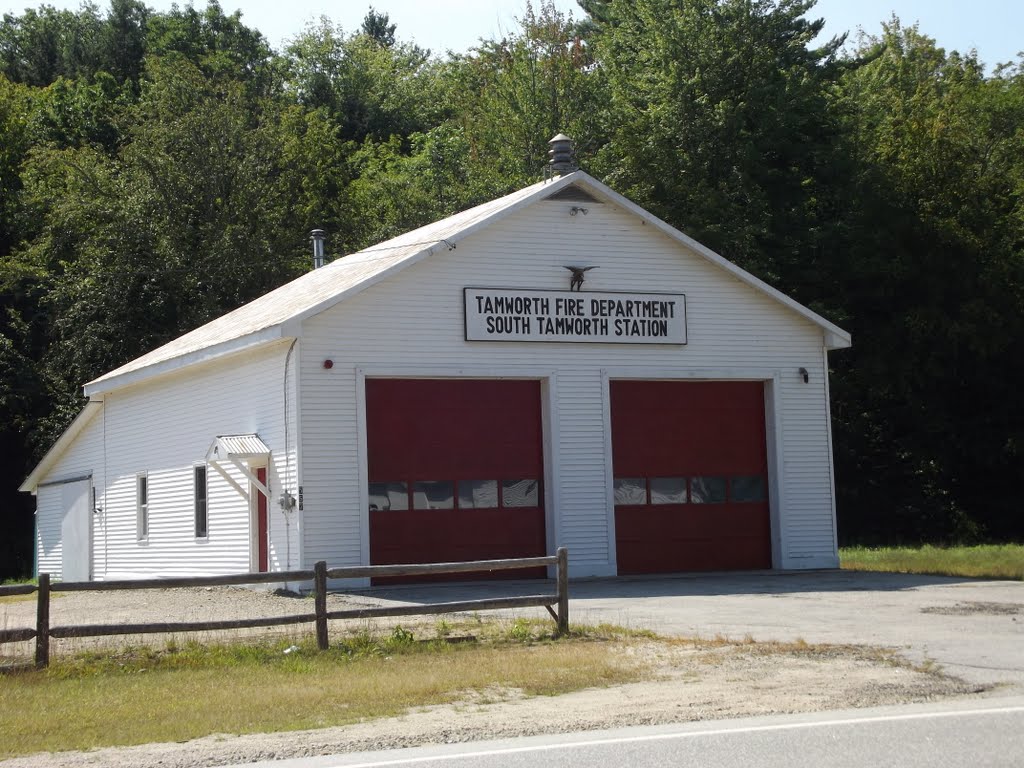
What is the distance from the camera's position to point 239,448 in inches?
932

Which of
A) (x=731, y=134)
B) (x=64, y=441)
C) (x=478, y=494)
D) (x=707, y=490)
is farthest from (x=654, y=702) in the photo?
(x=731, y=134)

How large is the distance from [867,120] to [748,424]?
2487 centimetres

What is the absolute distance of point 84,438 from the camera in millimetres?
33656

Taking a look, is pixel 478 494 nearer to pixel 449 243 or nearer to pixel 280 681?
pixel 449 243

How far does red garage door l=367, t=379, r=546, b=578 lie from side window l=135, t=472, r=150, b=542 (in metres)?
8.13

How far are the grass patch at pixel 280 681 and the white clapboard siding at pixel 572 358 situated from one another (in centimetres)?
686

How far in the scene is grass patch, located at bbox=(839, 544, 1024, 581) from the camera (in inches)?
977

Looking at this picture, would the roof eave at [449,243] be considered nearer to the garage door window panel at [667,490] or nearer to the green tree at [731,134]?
the garage door window panel at [667,490]

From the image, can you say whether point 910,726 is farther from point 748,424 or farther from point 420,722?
point 748,424

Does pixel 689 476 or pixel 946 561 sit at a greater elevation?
pixel 689 476

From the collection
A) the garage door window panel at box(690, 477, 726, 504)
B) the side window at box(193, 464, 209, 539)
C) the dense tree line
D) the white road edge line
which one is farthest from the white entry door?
the white road edge line

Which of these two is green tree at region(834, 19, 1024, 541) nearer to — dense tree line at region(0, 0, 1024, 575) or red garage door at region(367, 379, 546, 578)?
dense tree line at region(0, 0, 1024, 575)

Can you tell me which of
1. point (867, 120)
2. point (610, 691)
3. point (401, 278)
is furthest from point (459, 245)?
point (867, 120)

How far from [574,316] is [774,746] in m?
16.3
